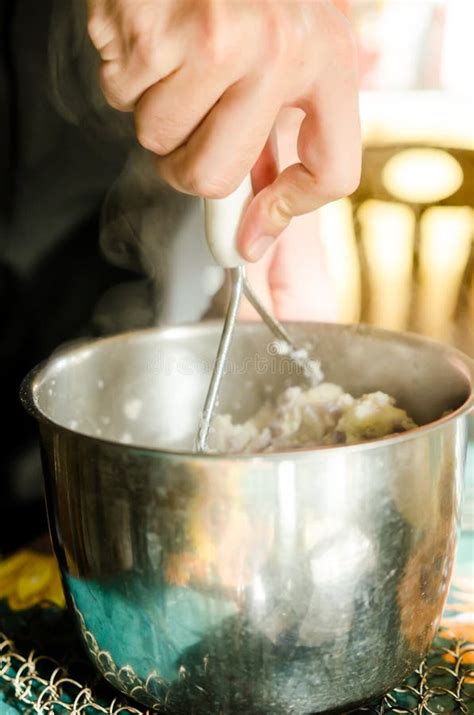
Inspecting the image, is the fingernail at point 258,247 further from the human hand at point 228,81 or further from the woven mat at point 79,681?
the woven mat at point 79,681

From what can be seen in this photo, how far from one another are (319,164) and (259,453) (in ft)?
0.67

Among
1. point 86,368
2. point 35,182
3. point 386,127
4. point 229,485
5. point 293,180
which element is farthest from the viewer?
point 386,127

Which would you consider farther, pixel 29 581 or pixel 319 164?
pixel 29 581

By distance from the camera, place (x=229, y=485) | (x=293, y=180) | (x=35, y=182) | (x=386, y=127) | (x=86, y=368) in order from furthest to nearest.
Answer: (x=386, y=127) < (x=35, y=182) < (x=86, y=368) < (x=293, y=180) < (x=229, y=485)

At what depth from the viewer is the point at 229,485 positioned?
17.5 inches

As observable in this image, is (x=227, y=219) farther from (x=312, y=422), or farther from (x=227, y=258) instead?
(x=312, y=422)

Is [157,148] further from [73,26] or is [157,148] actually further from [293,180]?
[73,26]

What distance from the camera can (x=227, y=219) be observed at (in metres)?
0.58

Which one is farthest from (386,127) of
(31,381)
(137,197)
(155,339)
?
(31,381)

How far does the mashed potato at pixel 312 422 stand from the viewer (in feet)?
2.15

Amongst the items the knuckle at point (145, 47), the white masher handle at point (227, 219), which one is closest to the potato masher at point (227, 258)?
the white masher handle at point (227, 219)

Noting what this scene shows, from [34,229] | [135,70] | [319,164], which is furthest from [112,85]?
[34,229]

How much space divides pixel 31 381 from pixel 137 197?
42 centimetres

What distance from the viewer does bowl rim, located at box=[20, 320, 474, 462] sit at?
440mm
